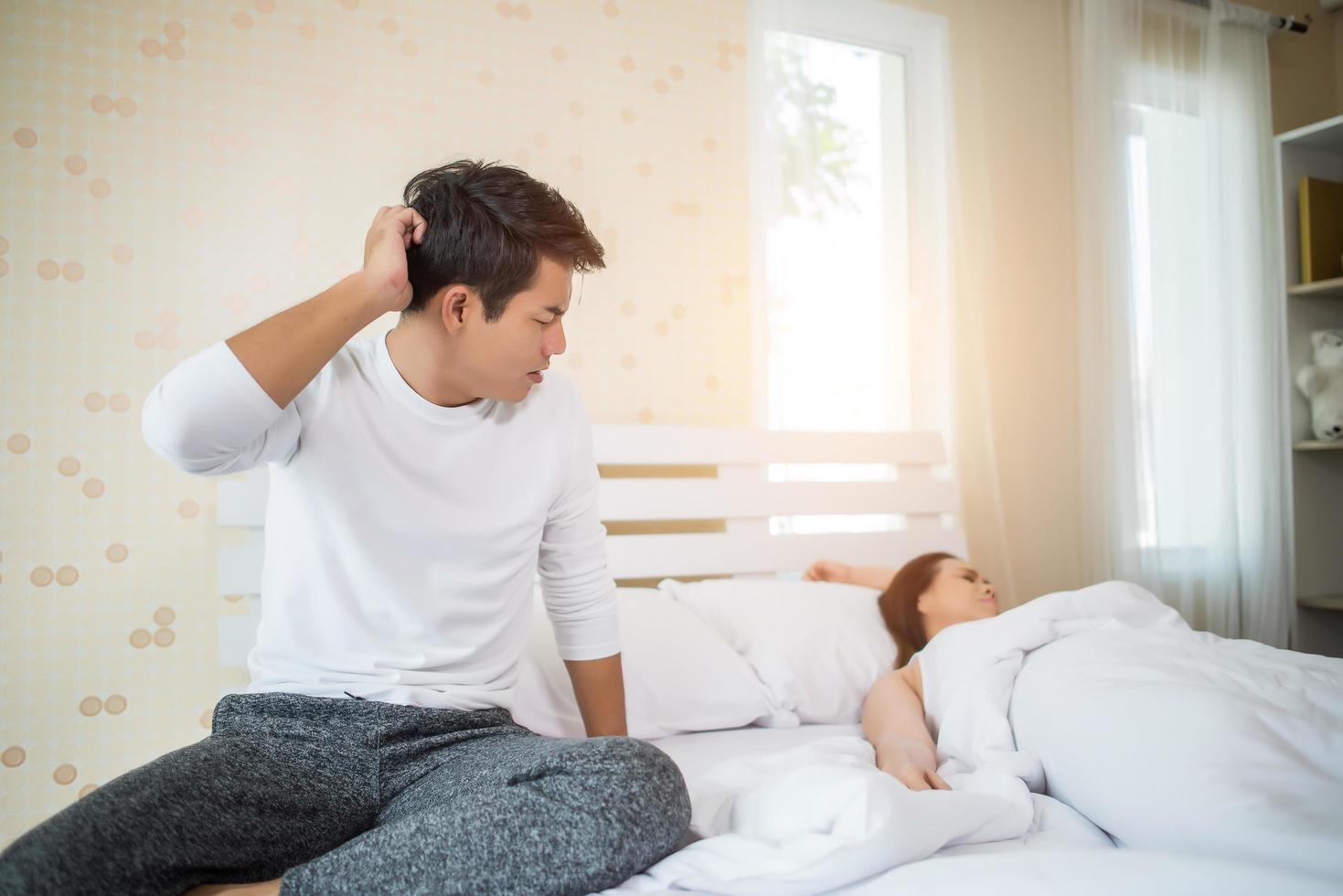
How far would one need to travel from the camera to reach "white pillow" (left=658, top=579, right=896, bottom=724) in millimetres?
1727

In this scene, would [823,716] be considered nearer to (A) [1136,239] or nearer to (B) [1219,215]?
(A) [1136,239]

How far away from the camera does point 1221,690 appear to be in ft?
3.67

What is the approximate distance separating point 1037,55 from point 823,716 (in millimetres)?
2264

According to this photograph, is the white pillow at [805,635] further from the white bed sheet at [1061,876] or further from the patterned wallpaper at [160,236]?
the white bed sheet at [1061,876]

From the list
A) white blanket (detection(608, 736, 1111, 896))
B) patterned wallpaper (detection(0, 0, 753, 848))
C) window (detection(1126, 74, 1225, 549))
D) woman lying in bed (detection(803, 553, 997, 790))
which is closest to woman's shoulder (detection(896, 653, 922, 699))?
woman lying in bed (detection(803, 553, 997, 790))

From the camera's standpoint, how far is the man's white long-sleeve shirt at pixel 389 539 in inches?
46.3

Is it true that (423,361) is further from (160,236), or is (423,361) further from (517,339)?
(160,236)

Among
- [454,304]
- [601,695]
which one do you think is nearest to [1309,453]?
[601,695]

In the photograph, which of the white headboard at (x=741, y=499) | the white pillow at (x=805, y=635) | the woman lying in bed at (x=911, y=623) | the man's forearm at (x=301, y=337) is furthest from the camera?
the white headboard at (x=741, y=499)

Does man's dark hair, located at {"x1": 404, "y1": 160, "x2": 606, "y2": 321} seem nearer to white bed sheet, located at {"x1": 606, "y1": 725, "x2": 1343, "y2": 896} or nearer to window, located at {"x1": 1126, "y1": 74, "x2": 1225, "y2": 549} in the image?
white bed sheet, located at {"x1": 606, "y1": 725, "x2": 1343, "y2": 896}

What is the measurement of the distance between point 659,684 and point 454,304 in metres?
0.79

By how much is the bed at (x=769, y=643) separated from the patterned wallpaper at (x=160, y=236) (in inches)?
6.9

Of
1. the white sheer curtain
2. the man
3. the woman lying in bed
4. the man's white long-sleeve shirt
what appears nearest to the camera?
the man

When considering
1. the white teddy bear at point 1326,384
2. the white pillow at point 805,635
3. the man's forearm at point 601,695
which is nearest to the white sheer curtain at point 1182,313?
the white teddy bear at point 1326,384
